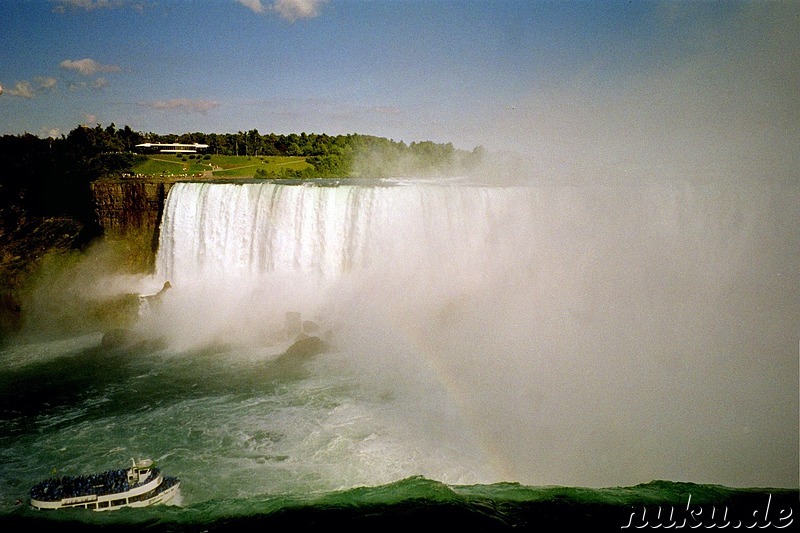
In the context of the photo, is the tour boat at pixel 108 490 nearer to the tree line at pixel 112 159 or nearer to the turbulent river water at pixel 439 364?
the turbulent river water at pixel 439 364

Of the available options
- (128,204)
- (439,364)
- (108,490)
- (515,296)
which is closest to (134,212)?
(128,204)

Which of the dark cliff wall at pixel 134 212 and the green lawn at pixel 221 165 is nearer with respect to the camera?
the dark cliff wall at pixel 134 212

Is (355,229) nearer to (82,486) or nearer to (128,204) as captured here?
(128,204)

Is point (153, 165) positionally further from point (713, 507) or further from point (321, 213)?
point (713, 507)

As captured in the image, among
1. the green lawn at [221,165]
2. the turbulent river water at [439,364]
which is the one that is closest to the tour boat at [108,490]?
the turbulent river water at [439,364]

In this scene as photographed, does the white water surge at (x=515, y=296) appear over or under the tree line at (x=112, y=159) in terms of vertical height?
under

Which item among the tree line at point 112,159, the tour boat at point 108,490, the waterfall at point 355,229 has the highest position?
the tree line at point 112,159

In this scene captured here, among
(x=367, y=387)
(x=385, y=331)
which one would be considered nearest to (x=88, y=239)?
(x=385, y=331)
